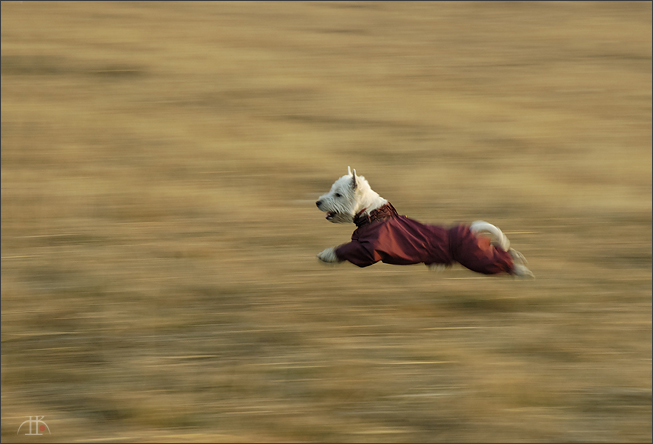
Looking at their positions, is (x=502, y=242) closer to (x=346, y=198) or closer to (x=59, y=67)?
(x=346, y=198)

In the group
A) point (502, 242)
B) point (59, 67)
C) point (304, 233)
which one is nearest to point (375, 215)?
point (502, 242)

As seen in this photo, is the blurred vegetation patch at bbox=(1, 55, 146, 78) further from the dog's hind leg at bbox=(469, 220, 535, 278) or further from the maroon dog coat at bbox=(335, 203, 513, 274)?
the dog's hind leg at bbox=(469, 220, 535, 278)

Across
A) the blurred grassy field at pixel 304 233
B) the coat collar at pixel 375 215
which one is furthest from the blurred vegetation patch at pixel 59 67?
the coat collar at pixel 375 215

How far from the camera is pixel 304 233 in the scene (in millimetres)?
6039

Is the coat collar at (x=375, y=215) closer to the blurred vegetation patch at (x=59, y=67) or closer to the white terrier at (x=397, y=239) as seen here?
the white terrier at (x=397, y=239)

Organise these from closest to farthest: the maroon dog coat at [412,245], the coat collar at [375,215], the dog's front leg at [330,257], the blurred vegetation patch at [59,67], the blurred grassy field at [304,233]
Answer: the blurred grassy field at [304,233], the maroon dog coat at [412,245], the coat collar at [375,215], the dog's front leg at [330,257], the blurred vegetation patch at [59,67]

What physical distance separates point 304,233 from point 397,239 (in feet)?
5.35

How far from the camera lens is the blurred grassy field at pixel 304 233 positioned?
396 cm

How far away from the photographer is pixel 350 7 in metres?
15.0

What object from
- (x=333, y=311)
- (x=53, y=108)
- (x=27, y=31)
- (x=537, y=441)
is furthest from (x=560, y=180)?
(x=27, y=31)

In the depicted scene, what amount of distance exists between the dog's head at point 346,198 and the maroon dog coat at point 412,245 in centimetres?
8

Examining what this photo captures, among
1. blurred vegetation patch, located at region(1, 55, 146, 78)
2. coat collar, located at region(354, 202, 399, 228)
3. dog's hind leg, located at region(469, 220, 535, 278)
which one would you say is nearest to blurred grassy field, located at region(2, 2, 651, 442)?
blurred vegetation patch, located at region(1, 55, 146, 78)

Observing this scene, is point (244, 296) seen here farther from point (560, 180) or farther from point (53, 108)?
point (53, 108)

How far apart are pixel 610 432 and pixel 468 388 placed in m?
0.80
